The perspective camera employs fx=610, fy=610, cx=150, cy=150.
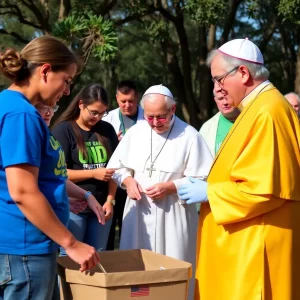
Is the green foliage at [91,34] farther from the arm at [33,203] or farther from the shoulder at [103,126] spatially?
the arm at [33,203]

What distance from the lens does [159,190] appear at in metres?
4.62

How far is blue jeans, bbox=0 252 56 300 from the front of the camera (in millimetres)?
2791

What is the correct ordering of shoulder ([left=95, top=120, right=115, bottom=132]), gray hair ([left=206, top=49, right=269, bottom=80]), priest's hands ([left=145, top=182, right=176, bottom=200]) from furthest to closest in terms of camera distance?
shoulder ([left=95, top=120, right=115, bottom=132]) → priest's hands ([left=145, top=182, right=176, bottom=200]) → gray hair ([left=206, top=49, right=269, bottom=80])

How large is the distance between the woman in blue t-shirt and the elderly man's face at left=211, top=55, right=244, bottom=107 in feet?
3.10

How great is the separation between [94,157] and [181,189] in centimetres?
165

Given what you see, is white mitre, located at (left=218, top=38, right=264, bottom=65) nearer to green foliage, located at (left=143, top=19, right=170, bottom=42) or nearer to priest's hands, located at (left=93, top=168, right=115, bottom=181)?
priest's hands, located at (left=93, top=168, right=115, bottom=181)

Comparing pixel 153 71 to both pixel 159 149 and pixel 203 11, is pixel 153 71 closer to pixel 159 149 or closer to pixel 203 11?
pixel 203 11

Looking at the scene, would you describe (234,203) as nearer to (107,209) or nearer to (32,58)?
(32,58)

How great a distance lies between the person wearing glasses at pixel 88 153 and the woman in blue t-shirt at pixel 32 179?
6.91ft

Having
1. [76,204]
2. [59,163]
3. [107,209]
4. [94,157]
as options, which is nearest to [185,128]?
[94,157]

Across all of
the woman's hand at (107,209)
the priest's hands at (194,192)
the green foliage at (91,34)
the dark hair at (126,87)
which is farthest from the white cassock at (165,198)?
the green foliage at (91,34)

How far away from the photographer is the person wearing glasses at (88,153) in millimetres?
5090

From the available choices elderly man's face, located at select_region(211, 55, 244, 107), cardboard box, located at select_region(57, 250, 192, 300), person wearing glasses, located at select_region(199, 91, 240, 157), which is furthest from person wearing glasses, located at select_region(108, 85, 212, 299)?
cardboard box, located at select_region(57, 250, 192, 300)

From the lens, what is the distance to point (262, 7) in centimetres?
1452
